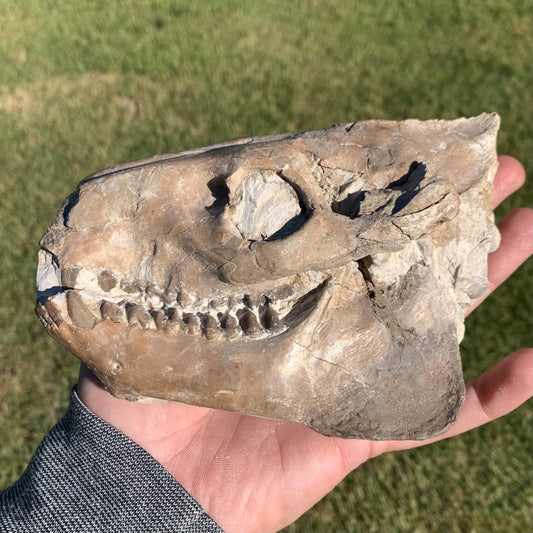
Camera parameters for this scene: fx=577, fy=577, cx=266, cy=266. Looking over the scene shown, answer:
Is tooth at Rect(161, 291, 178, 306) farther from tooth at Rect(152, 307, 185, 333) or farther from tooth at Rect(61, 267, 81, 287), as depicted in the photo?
tooth at Rect(61, 267, 81, 287)

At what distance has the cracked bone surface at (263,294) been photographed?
1.84 metres

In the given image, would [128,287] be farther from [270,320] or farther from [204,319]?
[270,320]

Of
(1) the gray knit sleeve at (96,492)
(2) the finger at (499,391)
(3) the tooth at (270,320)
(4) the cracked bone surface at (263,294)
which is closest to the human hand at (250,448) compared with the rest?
(2) the finger at (499,391)

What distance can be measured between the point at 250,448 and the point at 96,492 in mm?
618

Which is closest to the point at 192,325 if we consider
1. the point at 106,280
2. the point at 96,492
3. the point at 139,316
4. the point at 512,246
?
the point at 139,316

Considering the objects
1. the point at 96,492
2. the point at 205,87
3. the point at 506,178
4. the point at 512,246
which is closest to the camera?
the point at 96,492

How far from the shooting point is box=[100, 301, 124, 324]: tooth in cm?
187

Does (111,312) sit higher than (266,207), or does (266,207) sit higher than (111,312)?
(266,207)

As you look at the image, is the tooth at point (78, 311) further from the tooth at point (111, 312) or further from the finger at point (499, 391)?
the finger at point (499, 391)

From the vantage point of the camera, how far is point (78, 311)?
1.85 m

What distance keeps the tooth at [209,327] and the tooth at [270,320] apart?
147 millimetres

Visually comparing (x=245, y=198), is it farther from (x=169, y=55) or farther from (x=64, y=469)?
(x=169, y=55)

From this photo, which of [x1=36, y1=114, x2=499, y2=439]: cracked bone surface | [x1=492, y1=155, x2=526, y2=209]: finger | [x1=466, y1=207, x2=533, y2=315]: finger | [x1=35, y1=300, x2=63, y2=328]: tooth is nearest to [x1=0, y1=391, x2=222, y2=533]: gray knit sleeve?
[x1=36, y1=114, x2=499, y2=439]: cracked bone surface

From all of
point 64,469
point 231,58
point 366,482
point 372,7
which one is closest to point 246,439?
point 64,469
